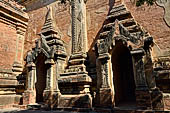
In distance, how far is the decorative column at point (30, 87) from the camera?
9.07 m

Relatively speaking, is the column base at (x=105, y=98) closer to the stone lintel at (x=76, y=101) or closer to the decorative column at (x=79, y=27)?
the stone lintel at (x=76, y=101)

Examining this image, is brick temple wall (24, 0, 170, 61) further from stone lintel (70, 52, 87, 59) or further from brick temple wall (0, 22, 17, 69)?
brick temple wall (0, 22, 17, 69)

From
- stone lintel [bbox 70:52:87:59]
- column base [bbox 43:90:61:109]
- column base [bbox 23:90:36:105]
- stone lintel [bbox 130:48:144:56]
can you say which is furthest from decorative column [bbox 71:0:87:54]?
column base [bbox 23:90:36:105]

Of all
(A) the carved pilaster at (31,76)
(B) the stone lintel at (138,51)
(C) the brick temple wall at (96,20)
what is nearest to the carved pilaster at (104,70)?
(B) the stone lintel at (138,51)

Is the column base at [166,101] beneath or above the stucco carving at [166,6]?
beneath

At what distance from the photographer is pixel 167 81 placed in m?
6.06

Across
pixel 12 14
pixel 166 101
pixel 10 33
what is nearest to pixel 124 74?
pixel 166 101

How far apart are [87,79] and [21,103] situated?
5073 millimetres

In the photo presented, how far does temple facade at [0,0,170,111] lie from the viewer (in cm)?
646

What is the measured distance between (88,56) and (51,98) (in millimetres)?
3079

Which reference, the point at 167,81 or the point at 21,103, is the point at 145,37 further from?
the point at 21,103

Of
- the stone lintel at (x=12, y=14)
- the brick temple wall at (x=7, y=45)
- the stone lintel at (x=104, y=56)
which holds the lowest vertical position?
Result: the stone lintel at (x=104, y=56)

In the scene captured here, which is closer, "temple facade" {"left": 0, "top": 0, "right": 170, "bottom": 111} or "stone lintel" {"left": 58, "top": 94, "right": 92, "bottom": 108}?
"temple facade" {"left": 0, "top": 0, "right": 170, "bottom": 111}

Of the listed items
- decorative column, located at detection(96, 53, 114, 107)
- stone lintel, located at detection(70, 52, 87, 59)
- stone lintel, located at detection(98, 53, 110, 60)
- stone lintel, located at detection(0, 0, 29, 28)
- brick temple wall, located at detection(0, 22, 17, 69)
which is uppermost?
stone lintel, located at detection(0, 0, 29, 28)
